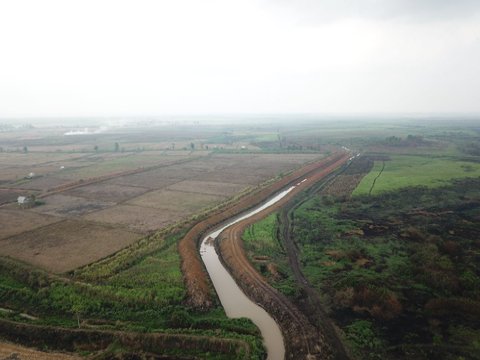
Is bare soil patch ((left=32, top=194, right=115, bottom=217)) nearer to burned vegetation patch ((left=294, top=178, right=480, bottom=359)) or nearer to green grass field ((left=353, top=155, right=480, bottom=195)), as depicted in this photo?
burned vegetation patch ((left=294, top=178, right=480, bottom=359))

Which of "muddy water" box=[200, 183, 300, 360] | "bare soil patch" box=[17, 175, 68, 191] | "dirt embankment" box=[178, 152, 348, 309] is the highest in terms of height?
"bare soil patch" box=[17, 175, 68, 191]

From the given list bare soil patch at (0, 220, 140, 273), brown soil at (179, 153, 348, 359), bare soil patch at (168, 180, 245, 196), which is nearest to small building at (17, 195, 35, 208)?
bare soil patch at (0, 220, 140, 273)

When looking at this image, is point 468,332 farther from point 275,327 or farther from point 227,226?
point 227,226

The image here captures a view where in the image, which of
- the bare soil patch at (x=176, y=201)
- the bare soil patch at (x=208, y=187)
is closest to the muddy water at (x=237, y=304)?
the bare soil patch at (x=176, y=201)

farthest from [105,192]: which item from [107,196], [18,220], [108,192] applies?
[18,220]

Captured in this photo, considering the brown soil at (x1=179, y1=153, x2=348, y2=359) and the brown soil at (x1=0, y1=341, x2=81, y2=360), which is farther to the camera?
the brown soil at (x1=179, y1=153, x2=348, y2=359)

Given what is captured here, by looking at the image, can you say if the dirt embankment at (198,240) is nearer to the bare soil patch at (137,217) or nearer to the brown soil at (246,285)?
the brown soil at (246,285)

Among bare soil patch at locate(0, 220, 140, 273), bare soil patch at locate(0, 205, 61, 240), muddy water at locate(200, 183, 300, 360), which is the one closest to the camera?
muddy water at locate(200, 183, 300, 360)

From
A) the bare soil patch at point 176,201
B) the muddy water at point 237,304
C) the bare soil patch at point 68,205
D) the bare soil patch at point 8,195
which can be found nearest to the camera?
the muddy water at point 237,304
